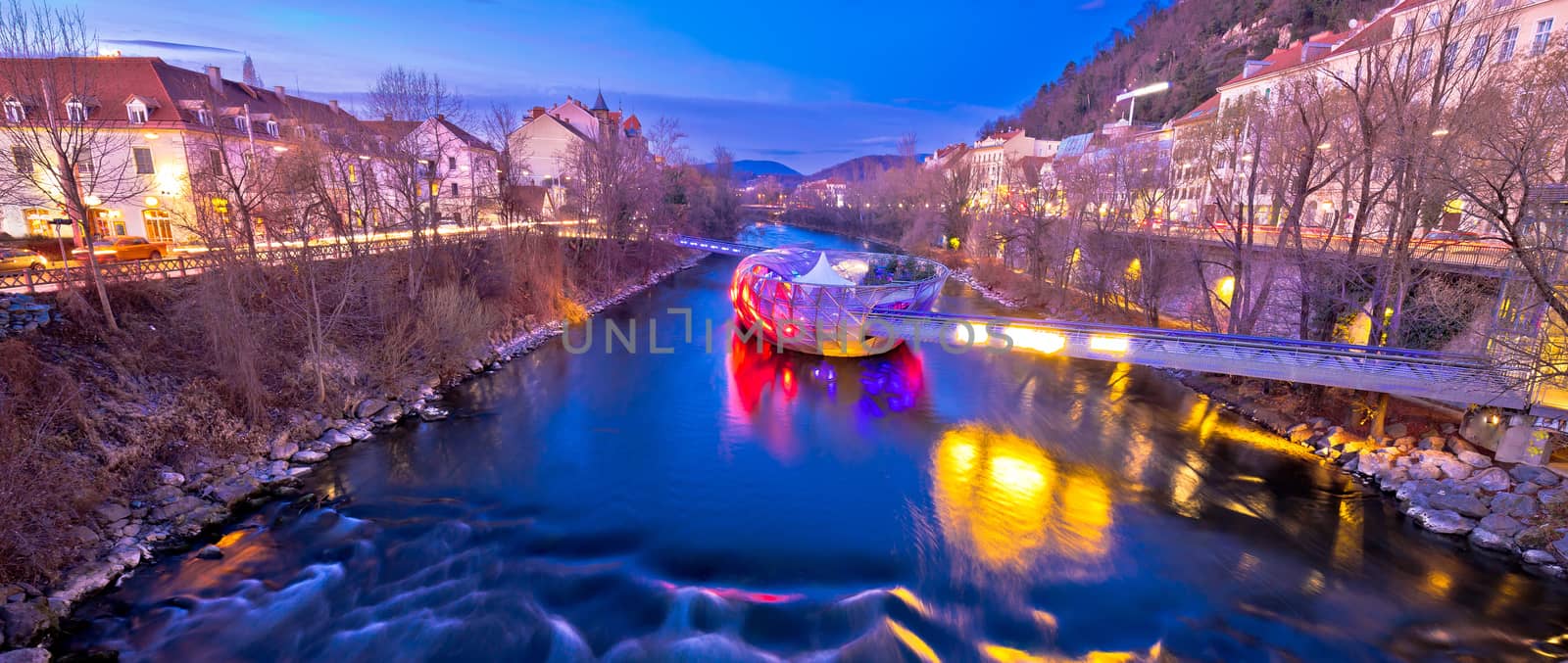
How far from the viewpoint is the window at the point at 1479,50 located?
10.1 m

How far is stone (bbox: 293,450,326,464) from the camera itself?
35.1 ft

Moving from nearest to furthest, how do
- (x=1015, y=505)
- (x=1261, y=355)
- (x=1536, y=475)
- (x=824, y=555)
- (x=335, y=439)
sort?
(x=824, y=555) < (x=1536, y=475) < (x=1015, y=505) < (x=335, y=439) < (x=1261, y=355)

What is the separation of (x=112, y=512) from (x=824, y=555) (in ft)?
30.5

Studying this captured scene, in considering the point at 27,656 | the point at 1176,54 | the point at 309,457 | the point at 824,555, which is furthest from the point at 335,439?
the point at 1176,54

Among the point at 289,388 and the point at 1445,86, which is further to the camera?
the point at 289,388

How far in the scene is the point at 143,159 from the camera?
21.6 meters

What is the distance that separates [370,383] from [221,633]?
7.31m

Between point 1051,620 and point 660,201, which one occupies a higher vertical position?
point 660,201

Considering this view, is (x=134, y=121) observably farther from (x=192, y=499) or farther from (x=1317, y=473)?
(x=1317, y=473)

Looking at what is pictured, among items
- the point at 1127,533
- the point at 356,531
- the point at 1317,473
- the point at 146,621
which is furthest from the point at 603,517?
the point at 1317,473

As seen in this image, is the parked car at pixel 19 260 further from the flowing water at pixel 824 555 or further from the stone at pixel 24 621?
the stone at pixel 24 621

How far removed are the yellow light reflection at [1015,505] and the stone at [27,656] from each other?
10.2m

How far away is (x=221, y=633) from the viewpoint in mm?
7020

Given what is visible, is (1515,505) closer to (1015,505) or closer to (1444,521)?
(1444,521)
